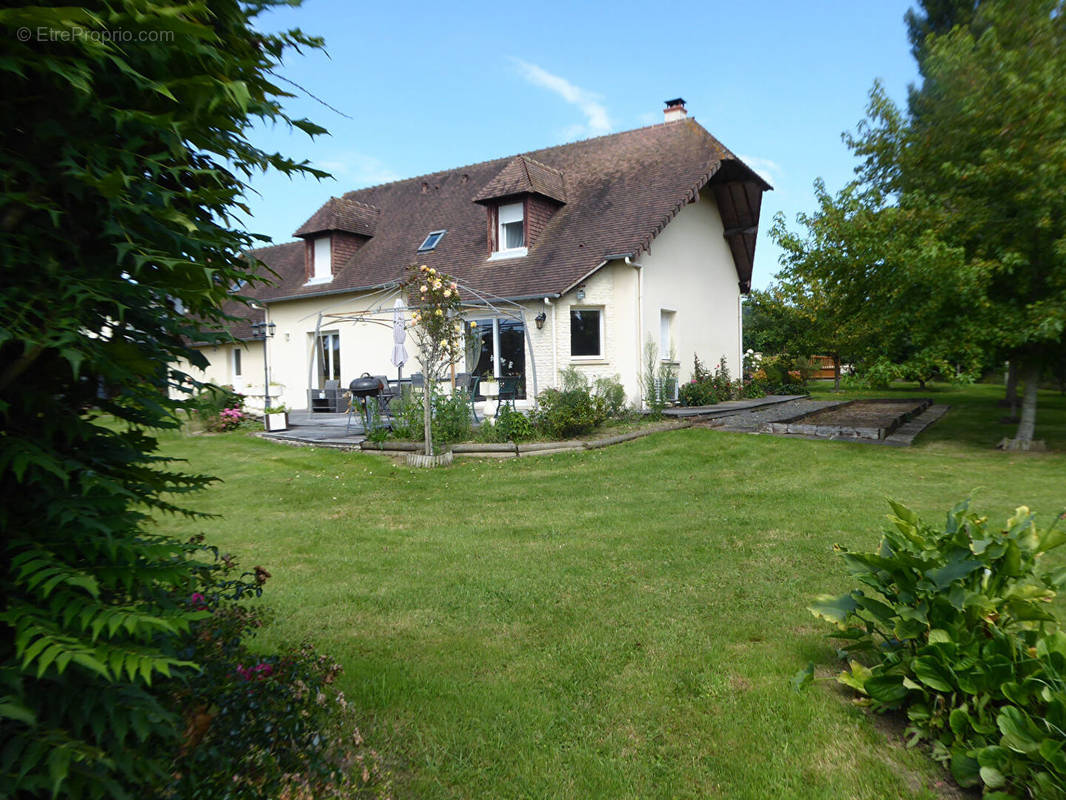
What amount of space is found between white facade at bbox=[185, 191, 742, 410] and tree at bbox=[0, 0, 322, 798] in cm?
1336

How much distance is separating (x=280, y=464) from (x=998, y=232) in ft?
39.7

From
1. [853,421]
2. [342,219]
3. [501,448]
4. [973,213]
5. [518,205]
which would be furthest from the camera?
[342,219]

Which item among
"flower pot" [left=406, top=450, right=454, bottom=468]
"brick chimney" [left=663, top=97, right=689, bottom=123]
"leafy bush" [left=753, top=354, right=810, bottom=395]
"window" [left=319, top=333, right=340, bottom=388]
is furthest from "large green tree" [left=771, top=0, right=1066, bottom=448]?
"window" [left=319, top=333, right=340, bottom=388]

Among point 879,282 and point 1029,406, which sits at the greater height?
point 879,282

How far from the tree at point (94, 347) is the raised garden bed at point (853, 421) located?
12.0 m

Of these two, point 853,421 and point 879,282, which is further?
point 853,421

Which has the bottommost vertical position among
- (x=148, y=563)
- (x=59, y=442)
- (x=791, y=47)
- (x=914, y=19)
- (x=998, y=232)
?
(x=148, y=563)

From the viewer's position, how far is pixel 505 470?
10156 mm

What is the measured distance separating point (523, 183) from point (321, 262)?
824 centimetres

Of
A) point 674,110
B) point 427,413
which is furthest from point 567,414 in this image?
point 674,110

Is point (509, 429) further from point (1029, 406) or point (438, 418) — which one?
point (1029, 406)

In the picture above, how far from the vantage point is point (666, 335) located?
56.3 ft

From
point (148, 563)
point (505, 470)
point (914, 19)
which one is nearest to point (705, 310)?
point (505, 470)

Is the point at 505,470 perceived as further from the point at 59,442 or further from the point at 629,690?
the point at 59,442
